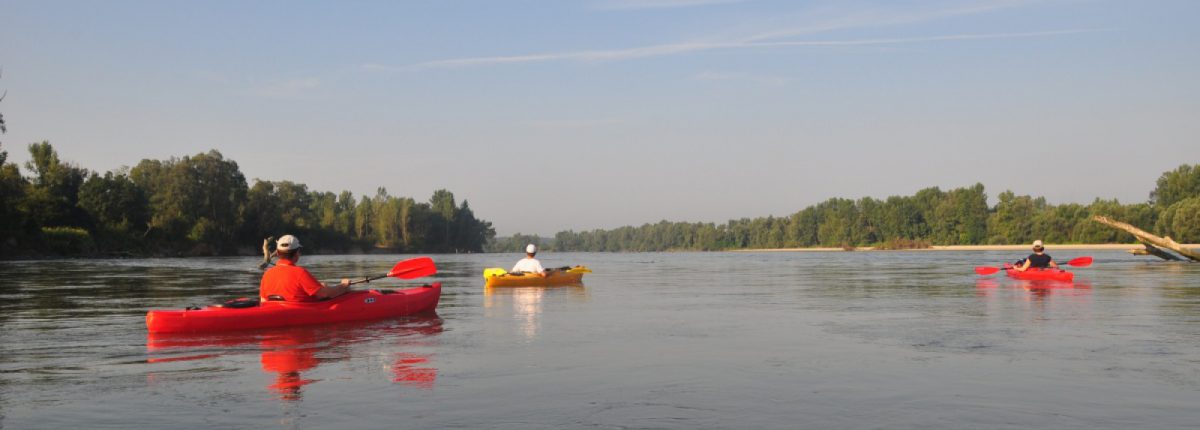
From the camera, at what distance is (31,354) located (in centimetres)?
1070

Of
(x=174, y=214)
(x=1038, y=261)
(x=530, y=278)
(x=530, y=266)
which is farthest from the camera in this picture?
(x=174, y=214)

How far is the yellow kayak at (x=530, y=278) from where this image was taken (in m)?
25.0

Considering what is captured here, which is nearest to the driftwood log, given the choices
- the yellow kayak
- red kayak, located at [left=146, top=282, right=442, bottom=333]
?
the yellow kayak

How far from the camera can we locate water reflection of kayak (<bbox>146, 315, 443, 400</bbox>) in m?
8.82

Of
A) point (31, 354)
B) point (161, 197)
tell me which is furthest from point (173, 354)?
point (161, 197)

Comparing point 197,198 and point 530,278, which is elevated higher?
point 197,198

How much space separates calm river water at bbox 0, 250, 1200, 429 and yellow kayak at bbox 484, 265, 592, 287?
7.63 meters

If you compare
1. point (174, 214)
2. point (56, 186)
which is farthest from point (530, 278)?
point (174, 214)

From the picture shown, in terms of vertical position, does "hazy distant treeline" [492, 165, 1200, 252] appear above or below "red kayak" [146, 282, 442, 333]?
above

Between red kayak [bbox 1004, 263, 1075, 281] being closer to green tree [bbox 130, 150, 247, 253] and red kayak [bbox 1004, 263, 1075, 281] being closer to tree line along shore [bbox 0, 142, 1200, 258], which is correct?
tree line along shore [bbox 0, 142, 1200, 258]

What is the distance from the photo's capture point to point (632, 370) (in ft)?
30.7

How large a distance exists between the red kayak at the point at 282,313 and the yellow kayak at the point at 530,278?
931 cm

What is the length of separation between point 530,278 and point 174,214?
82.8 meters

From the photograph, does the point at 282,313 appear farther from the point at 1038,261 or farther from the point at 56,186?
the point at 56,186
